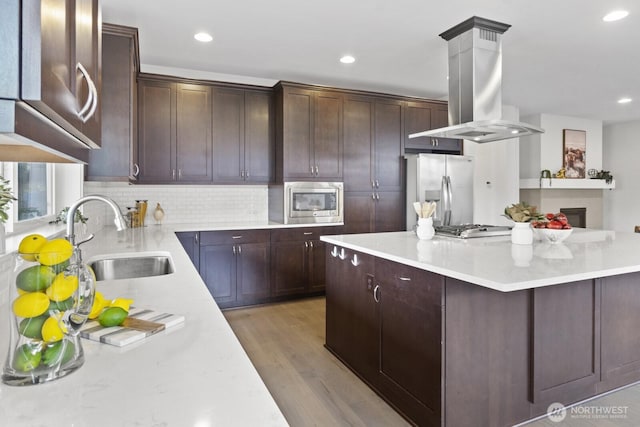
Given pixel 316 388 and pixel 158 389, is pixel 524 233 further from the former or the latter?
pixel 158 389

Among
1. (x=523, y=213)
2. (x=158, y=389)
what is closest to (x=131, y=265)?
(x=158, y=389)

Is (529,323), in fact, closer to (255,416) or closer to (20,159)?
(255,416)

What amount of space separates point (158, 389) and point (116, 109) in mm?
2719

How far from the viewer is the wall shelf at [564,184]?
268 inches

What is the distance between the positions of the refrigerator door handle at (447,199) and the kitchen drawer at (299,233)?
139 cm

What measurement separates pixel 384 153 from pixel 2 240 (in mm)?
4230

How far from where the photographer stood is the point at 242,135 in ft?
→ 15.0

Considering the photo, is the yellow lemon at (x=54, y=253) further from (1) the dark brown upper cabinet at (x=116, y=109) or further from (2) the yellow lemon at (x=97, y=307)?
(1) the dark brown upper cabinet at (x=116, y=109)

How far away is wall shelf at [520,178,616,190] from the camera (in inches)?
268

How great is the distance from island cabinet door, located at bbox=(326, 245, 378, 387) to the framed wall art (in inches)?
240

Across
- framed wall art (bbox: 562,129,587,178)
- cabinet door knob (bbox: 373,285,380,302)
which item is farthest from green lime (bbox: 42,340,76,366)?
framed wall art (bbox: 562,129,587,178)

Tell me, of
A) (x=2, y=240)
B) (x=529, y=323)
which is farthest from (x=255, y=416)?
(x=529, y=323)

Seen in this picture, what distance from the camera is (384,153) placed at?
5.05 metres

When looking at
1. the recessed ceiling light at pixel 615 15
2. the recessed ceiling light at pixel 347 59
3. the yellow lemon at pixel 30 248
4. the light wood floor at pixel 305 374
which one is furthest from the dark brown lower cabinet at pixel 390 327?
the recessed ceiling light at pixel 615 15
